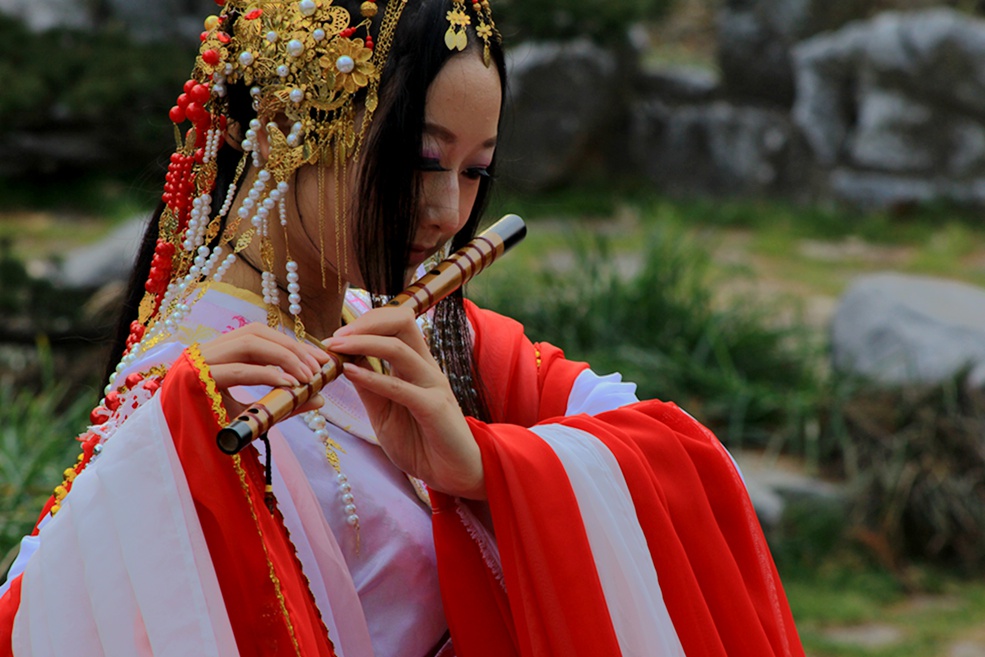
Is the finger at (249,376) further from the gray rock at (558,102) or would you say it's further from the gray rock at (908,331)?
the gray rock at (558,102)

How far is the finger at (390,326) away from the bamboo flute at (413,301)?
0.04 m

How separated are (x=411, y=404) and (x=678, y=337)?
4.36 meters

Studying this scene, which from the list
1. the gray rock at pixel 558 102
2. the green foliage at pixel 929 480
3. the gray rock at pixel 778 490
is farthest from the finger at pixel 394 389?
the gray rock at pixel 558 102

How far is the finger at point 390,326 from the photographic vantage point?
1561 millimetres

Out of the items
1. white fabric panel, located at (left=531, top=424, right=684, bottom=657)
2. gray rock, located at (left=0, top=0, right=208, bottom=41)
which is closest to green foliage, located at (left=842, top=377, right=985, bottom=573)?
white fabric panel, located at (left=531, top=424, right=684, bottom=657)

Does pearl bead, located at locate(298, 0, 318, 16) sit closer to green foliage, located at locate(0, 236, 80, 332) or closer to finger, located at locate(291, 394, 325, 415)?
finger, located at locate(291, 394, 325, 415)

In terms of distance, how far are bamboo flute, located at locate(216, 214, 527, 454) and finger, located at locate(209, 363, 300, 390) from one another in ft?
0.04

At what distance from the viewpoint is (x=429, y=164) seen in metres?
1.71

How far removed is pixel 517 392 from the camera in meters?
2.14

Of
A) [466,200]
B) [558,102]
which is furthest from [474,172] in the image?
[558,102]

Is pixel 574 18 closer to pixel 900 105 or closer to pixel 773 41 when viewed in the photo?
pixel 773 41

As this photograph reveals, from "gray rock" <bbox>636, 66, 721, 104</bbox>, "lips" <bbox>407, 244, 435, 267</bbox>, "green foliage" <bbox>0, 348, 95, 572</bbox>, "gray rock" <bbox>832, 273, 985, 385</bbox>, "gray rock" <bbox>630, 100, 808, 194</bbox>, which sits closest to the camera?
"lips" <bbox>407, 244, 435, 267</bbox>

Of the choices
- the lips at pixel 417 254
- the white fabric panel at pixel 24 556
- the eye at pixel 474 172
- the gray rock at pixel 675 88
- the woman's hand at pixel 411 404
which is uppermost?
the eye at pixel 474 172

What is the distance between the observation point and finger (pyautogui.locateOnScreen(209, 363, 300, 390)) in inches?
57.2
